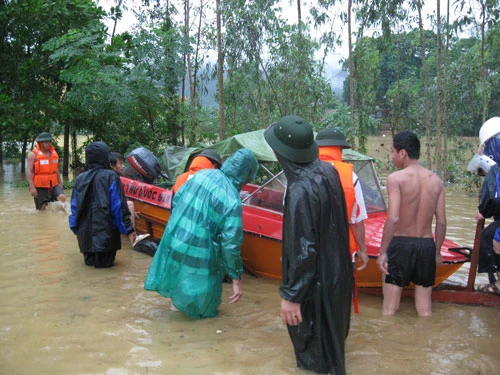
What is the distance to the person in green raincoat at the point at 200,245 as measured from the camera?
4.56 meters

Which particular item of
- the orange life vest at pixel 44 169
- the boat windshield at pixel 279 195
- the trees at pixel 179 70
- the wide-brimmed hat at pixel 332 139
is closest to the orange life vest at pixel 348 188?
the wide-brimmed hat at pixel 332 139

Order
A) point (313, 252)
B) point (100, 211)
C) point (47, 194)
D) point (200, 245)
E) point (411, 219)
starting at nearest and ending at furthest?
point (313, 252), point (200, 245), point (411, 219), point (100, 211), point (47, 194)

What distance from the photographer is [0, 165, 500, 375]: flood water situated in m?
4.00

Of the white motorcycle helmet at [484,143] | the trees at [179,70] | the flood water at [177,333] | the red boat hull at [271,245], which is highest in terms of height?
the trees at [179,70]

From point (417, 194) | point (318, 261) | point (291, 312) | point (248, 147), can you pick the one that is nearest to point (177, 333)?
point (291, 312)

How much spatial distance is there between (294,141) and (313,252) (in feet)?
2.25

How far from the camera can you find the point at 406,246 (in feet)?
15.5

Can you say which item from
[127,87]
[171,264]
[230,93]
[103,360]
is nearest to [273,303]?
Answer: [171,264]

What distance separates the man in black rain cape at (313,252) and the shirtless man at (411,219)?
1393 mm

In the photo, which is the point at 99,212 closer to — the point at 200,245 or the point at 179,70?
the point at 200,245

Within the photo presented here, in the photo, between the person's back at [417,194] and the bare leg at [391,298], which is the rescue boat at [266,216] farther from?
the person's back at [417,194]

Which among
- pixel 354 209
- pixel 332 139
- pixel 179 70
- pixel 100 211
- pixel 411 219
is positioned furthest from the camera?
pixel 179 70

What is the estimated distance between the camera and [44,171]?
9945 mm

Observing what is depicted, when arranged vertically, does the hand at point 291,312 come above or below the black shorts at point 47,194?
below
